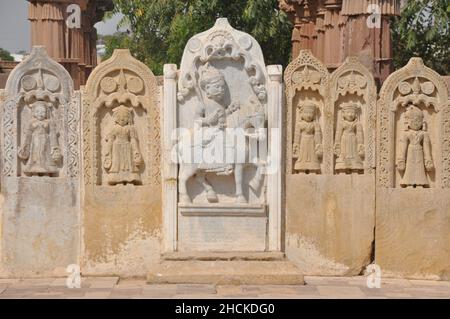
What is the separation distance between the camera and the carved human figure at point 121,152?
38.7 ft

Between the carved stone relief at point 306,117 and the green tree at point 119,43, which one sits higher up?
the green tree at point 119,43

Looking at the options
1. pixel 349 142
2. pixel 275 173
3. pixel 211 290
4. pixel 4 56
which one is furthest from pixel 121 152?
pixel 4 56

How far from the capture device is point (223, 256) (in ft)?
38.3

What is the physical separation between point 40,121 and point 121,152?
968 millimetres

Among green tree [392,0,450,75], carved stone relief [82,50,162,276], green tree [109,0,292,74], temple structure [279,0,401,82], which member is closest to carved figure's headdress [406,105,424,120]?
carved stone relief [82,50,162,276]

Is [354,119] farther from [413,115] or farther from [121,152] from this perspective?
[121,152]

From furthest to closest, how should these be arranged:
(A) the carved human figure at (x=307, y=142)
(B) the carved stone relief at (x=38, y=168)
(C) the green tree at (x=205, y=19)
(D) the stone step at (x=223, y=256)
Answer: (C) the green tree at (x=205, y=19) → (A) the carved human figure at (x=307, y=142) → (B) the carved stone relief at (x=38, y=168) → (D) the stone step at (x=223, y=256)

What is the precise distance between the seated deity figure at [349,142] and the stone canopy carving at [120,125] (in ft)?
6.83

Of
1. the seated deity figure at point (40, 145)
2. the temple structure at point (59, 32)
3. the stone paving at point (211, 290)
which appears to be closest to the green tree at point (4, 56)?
the temple structure at point (59, 32)

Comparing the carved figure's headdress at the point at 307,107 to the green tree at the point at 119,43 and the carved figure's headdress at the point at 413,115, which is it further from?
the green tree at the point at 119,43

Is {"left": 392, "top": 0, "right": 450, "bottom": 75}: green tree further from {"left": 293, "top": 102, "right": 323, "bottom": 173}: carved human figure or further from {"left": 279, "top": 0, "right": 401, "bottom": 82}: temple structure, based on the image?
{"left": 293, "top": 102, "right": 323, "bottom": 173}: carved human figure

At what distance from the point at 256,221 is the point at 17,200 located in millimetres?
2702

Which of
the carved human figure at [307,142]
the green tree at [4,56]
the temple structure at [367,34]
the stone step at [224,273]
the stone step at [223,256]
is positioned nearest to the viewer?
the stone step at [224,273]
